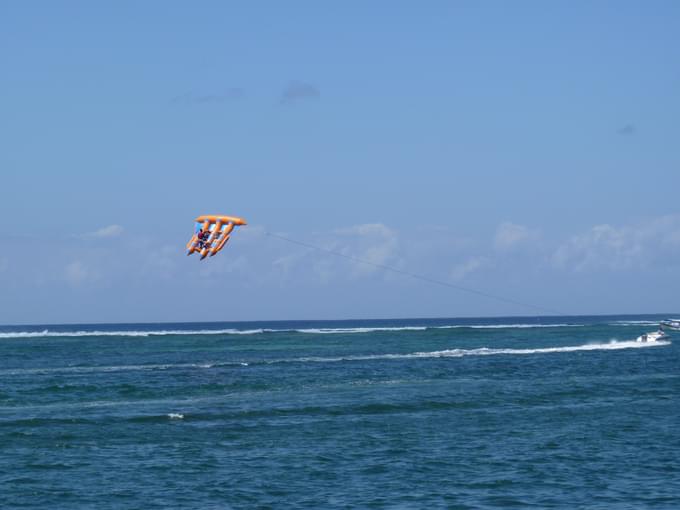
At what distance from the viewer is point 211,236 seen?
43000mm

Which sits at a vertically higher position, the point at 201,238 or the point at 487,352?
the point at 201,238

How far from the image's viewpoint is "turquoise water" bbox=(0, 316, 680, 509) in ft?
81.3

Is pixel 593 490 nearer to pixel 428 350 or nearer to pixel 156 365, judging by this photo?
pixel 156 365

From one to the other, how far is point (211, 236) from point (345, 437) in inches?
552

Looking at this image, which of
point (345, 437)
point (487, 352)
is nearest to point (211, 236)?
point (345, 437)

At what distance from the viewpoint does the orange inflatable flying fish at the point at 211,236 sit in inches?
1681

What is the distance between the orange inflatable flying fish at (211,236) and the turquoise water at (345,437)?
7.34 meters

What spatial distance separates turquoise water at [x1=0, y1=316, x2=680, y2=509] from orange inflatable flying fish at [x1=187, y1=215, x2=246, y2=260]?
734cm

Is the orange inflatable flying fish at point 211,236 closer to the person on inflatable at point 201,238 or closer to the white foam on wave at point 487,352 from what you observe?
the person on inflatable at point 201,238

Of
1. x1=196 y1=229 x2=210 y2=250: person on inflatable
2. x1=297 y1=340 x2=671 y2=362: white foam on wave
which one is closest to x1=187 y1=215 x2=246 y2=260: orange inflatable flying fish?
x1=196 y1=229 x2=210 y2=250: person on inflatable

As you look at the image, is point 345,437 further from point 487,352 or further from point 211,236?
point 487,352

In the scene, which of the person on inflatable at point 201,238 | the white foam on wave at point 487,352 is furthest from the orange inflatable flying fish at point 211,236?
the white foam on wave at point 487,352

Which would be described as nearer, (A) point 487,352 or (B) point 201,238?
(B) point 201,238

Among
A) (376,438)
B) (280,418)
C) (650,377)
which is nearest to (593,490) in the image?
(376,438)
